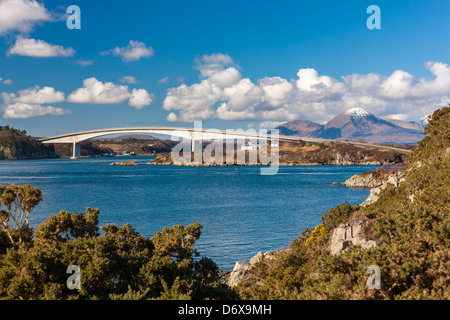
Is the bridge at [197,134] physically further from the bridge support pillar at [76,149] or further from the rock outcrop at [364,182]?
the rock outcrop at [364,182]

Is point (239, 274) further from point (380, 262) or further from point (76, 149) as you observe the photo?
point (76, 149)

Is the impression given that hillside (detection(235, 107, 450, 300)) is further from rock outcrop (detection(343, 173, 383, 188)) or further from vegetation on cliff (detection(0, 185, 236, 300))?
rock outcrop (detection(343, 173, 383, 188))

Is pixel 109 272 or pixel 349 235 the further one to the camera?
pixel 349 235

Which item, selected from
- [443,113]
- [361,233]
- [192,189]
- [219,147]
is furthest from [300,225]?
[219,147]

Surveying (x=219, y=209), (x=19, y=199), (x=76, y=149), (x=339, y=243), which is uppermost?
(x=76, y=149)

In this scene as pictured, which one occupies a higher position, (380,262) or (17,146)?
(17,146)

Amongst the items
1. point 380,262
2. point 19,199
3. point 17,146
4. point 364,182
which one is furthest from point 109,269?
point 17,146

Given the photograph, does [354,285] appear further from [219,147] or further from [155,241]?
[219,147]

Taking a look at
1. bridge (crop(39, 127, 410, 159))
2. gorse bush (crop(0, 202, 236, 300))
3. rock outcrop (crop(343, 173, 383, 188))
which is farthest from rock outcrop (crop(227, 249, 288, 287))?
bridge (crop(39, 127, 410, 159))

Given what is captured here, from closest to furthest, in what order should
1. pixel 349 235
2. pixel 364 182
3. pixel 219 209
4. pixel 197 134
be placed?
pixel 349 235, pixel 219 209, pixel 364 182, pixel 197 134
